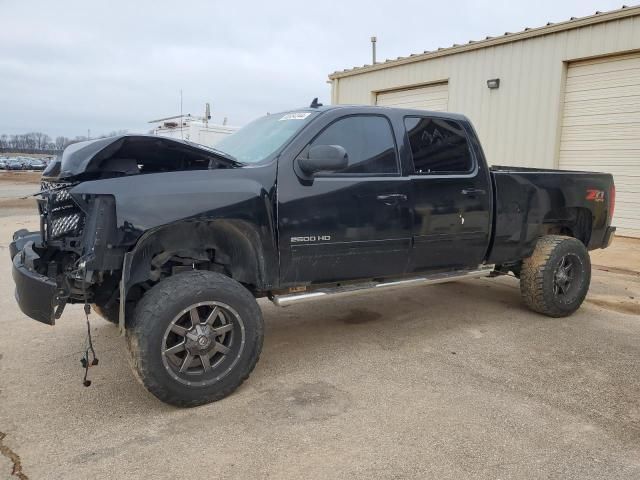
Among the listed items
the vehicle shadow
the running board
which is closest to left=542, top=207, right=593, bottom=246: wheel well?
the running board

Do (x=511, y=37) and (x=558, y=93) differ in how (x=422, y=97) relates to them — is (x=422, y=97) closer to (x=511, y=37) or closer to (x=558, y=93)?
(x=511, y=37)

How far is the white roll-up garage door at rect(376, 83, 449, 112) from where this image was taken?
12766 millimetres

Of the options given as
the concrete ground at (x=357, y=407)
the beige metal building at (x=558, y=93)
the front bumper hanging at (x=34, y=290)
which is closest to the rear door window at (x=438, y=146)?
the concrete ground at (x=357, y=407)

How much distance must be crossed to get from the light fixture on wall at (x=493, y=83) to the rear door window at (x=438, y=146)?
721 centimetres

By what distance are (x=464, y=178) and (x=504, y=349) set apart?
60.8 inches

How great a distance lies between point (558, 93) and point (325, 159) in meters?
8.42

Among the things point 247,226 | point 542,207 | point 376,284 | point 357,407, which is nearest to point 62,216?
point 247,226

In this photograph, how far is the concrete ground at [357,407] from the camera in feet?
9.03

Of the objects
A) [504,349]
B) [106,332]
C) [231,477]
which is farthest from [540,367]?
[106,332]

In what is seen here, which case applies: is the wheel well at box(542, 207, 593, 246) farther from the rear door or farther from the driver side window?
the driver side window

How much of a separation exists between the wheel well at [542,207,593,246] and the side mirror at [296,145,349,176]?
2785mm

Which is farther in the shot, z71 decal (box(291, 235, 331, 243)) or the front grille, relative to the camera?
z71 decal (box(291, 235, 331, 243))

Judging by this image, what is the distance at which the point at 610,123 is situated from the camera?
383 inches

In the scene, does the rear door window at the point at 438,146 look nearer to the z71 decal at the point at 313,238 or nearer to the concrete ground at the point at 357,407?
the z71 decal at the point at 313,238
